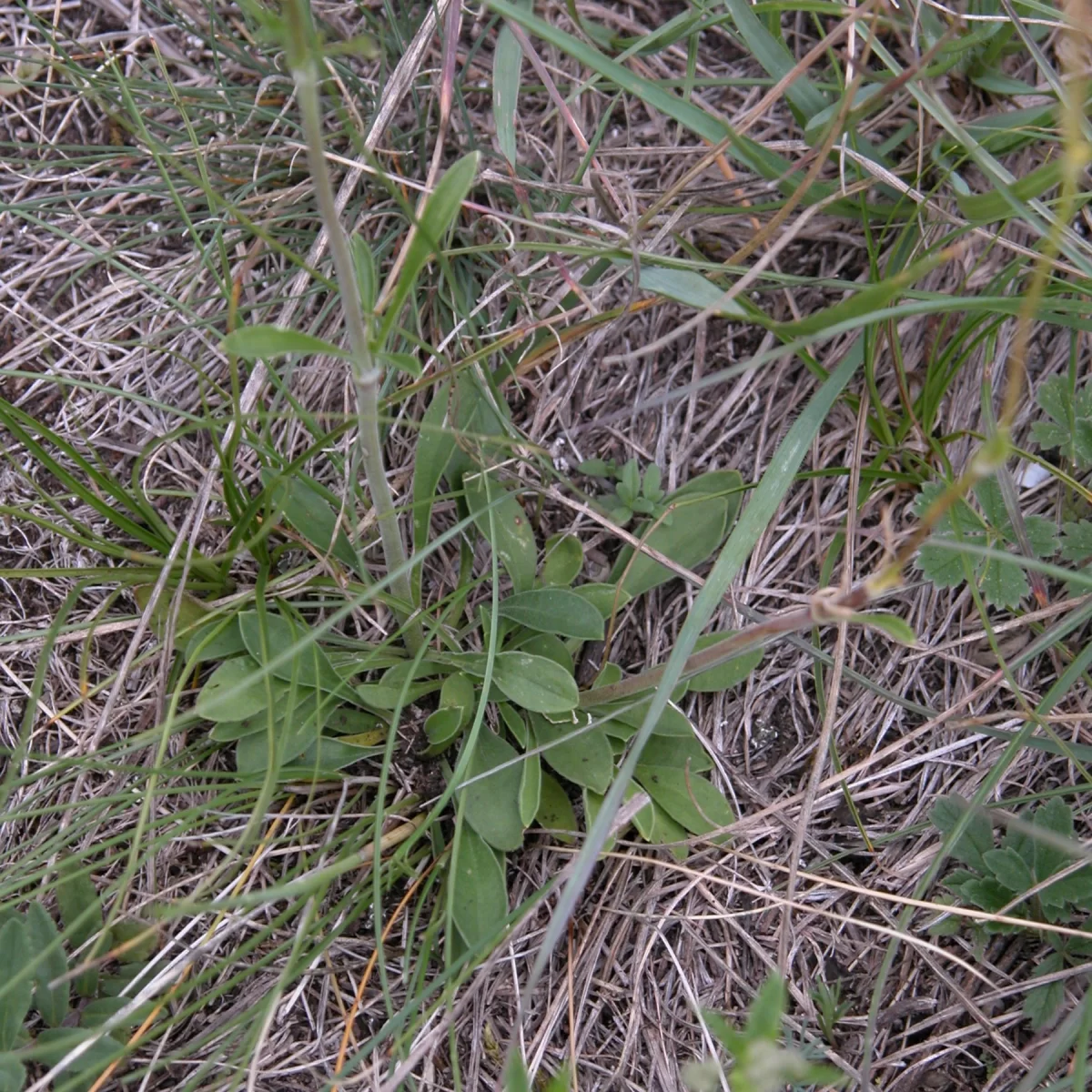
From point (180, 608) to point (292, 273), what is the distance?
0.76m

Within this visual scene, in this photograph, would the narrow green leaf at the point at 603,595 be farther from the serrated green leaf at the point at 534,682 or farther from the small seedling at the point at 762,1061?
the small seedling at the point at 762,1061

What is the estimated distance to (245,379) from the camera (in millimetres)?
1960

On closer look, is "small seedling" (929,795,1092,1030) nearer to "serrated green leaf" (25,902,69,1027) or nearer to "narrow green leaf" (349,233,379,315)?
"narrow green leaf" (349,233,379,315)

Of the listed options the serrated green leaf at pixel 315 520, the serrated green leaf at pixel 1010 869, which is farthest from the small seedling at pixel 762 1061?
the serrated green leaf at pixel 315 520

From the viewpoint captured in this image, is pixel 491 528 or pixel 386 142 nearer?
pixel 491 528

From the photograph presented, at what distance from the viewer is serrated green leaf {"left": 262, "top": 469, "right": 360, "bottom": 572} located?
5.97 feet

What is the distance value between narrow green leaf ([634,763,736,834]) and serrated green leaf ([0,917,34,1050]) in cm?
110

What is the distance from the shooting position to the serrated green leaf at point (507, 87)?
1799mm

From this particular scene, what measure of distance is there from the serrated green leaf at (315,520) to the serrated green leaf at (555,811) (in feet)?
1.88

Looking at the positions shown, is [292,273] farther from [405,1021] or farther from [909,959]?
[909,959]

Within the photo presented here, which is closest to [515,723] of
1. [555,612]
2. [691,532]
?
[555,612]

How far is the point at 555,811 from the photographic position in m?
1.83

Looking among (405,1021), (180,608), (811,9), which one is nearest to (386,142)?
(811,9)

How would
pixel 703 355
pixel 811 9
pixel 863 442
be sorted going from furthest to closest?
pixel 703 355, pixel 863 442, pixel 811 9
